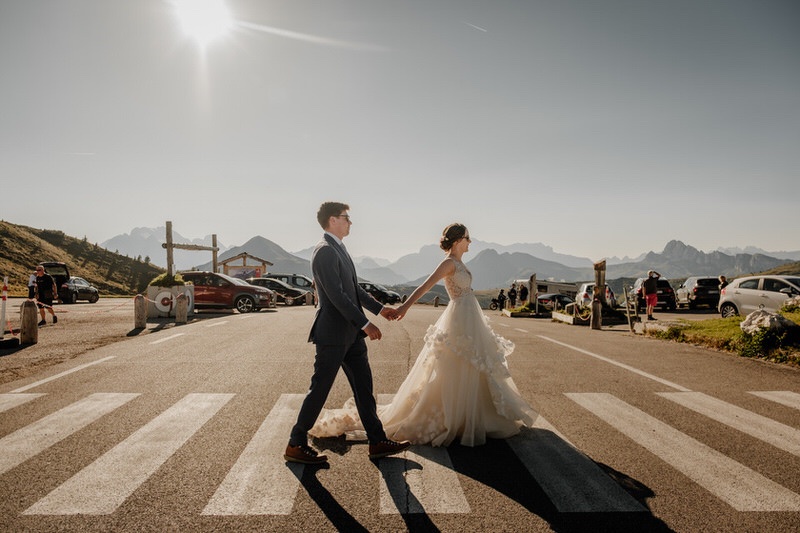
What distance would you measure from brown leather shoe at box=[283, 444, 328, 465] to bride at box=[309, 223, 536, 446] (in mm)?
684

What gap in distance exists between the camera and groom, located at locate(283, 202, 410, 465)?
13.3ft

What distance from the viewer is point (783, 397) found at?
631cm

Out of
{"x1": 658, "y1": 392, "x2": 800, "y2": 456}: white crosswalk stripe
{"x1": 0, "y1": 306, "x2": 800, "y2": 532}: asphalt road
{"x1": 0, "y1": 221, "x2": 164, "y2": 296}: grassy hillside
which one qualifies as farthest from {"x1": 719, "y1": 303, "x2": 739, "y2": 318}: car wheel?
A: {"x1": 0, "y1": 221, "x2": 164, "y2": 296}: grassy hillside

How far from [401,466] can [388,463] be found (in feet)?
0.40

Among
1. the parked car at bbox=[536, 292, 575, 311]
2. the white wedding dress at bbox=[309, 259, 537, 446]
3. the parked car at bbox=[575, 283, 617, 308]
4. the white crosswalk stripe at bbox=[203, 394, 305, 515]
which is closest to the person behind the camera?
the white crosswalk stripe at bbox=[203, 394, 305, 515]

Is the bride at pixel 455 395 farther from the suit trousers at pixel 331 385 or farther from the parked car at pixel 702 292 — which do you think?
the parked car at pixel 702 292

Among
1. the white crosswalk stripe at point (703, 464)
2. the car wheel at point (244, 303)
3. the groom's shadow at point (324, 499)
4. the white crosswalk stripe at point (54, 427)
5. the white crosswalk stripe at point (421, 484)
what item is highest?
the car wheel at point (244, 303)

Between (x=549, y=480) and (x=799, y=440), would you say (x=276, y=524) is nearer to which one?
(x=549, y=480)

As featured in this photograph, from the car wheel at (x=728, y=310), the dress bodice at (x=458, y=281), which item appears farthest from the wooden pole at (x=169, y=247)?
the car wheel at (x=728, y=310)

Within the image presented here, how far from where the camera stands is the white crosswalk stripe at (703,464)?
10.9 ft

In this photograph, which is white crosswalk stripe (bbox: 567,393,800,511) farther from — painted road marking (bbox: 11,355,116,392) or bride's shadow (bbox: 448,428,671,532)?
painted road marking (bbox: 11,355,116,392)

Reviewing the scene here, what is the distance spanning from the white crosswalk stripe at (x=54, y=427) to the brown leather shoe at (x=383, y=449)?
8.80ft

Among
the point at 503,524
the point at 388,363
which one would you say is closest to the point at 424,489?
the point at 503,524

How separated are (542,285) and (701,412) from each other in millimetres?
46750
